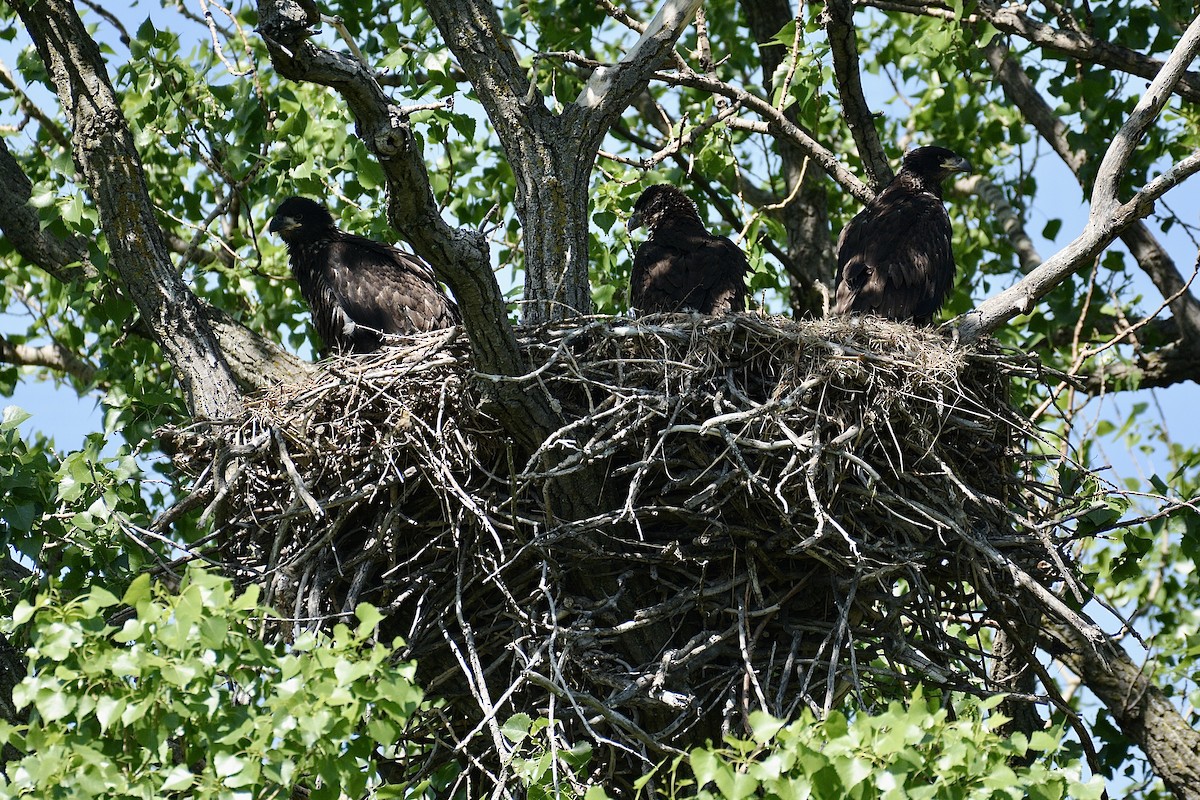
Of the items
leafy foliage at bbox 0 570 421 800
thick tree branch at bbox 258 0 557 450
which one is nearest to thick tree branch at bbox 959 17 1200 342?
thick tree branch at bbox 258 0 557 450

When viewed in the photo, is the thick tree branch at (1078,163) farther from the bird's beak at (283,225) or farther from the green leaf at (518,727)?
the green leaf at (518,727)

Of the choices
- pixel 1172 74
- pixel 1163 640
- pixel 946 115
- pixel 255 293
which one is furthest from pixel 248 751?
pixel 946 115

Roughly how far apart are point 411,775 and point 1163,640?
5128 mm

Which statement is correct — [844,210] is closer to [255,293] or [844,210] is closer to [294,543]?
[255,293]

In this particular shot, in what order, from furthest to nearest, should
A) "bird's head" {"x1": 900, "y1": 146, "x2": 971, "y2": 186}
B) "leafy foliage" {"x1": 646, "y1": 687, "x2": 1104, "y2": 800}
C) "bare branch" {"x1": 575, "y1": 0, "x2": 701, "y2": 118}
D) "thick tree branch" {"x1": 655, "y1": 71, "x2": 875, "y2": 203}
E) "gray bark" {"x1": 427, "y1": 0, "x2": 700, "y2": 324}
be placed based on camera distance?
"bird's head" {"x1": 900, "y1": 146, "x2": 971, "y2": 186} → "thick tree branch" {"x1": 655, "y1": 71, "x2": 875, "y2": 203} → "bare branch" {"x1": 575, "y1": 0, "x2": 701, "y2": 118} → "gray bark" {"x1": 427, "y1": 0, "x2": 700, "y2": 324} → "leafy foliage" {"x1": 646, "y1": 687, "x2": 1104, "y2": 800}

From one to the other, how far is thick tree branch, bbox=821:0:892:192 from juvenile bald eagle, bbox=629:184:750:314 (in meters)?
0.95

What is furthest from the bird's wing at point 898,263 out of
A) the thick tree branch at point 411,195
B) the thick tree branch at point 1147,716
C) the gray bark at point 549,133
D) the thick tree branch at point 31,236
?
the thick tree branch at point 31,236

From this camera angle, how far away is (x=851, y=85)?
7117 millimetres

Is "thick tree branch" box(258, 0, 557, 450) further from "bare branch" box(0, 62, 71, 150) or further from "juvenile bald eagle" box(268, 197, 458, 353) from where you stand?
"bare branch" box(0, 62, 71, 150)

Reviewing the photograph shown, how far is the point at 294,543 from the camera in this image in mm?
5289

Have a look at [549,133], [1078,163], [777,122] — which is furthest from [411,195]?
[1078,163]

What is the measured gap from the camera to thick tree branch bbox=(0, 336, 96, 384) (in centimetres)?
952

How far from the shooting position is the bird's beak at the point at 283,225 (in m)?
7.41

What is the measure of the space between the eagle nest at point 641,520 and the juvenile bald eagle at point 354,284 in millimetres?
1368
